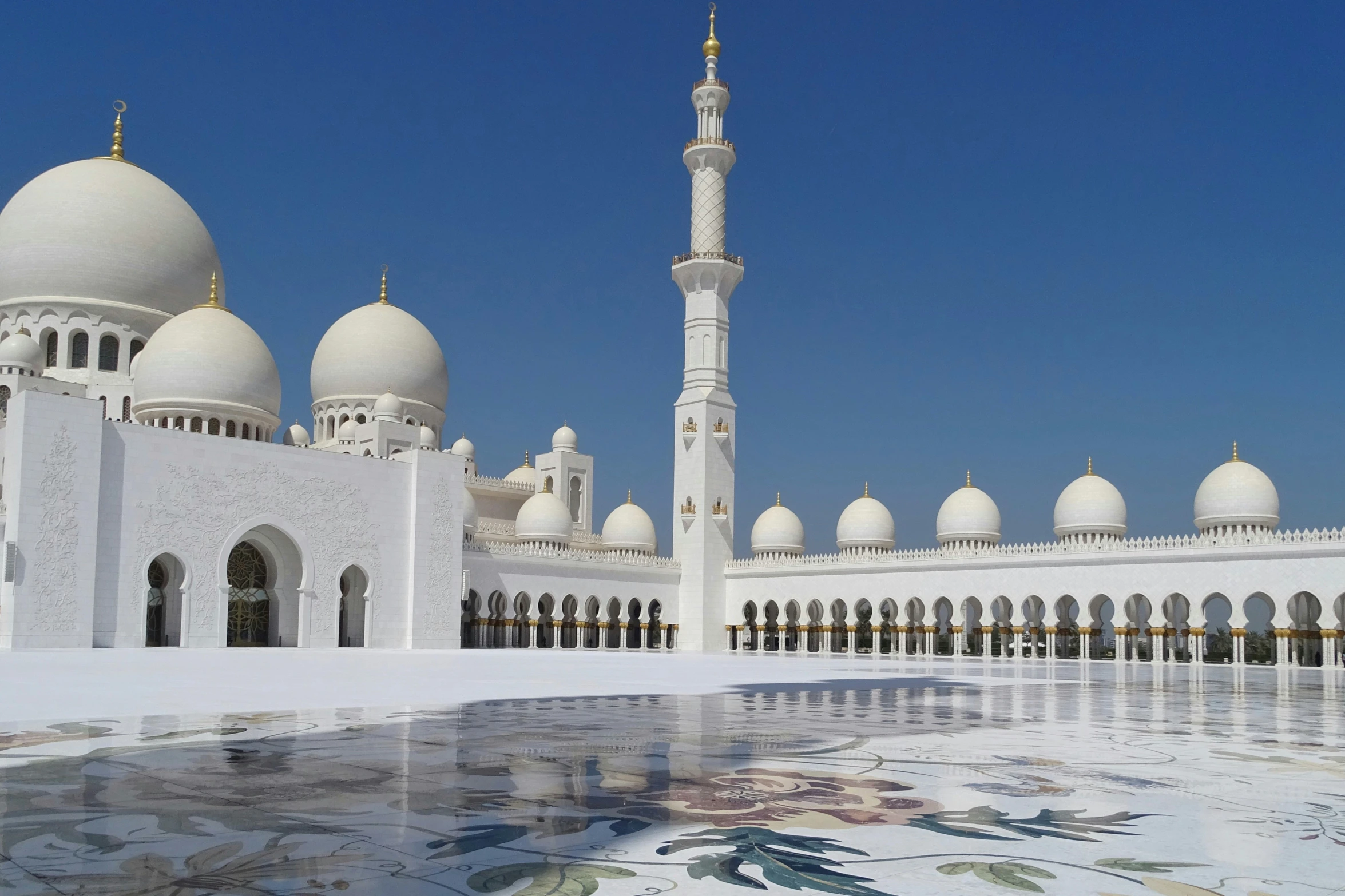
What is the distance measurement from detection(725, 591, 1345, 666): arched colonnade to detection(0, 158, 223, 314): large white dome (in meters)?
19.7

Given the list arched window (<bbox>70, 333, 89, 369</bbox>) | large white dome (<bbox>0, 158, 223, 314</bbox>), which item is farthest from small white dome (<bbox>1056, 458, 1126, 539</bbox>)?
arched window (<bbox>70, 333, 89, 369</bbox>)

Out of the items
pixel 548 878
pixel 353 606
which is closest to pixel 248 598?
pixel 353 606

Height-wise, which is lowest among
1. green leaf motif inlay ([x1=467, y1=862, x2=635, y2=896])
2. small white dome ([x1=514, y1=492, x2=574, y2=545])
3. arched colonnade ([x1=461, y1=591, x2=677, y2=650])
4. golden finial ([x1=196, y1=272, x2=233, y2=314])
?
arched colonnade ([x1=461, y1=591, x2=677, y2=650])

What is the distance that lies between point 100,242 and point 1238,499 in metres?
29.7

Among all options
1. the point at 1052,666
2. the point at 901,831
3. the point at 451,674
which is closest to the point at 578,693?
the point at 451,674

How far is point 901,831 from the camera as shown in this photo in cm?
372

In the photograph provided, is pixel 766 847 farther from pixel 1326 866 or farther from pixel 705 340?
pixel 705 340

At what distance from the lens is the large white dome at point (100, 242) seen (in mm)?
30859

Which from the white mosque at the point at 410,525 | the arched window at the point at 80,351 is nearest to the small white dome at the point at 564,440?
the white mosque at the point at 410,525

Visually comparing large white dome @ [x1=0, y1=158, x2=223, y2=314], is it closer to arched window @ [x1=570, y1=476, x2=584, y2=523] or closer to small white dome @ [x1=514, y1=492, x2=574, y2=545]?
small white dome @ [x1=514, y1=492, x2=574, y2=545]

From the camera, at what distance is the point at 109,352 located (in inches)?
1229

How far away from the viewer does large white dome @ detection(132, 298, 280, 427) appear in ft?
93.2

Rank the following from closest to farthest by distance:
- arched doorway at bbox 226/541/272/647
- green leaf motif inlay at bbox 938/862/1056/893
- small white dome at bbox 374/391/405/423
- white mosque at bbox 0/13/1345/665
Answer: green leaf motif inlay at bbox 938/862/1056/893 < white mosque at bbox 0/13/1345/665 < arched doorway at bbox 226/541/272/647 < small white dome at bbox 374/391/405/423

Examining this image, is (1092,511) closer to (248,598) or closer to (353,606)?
(353,606)
